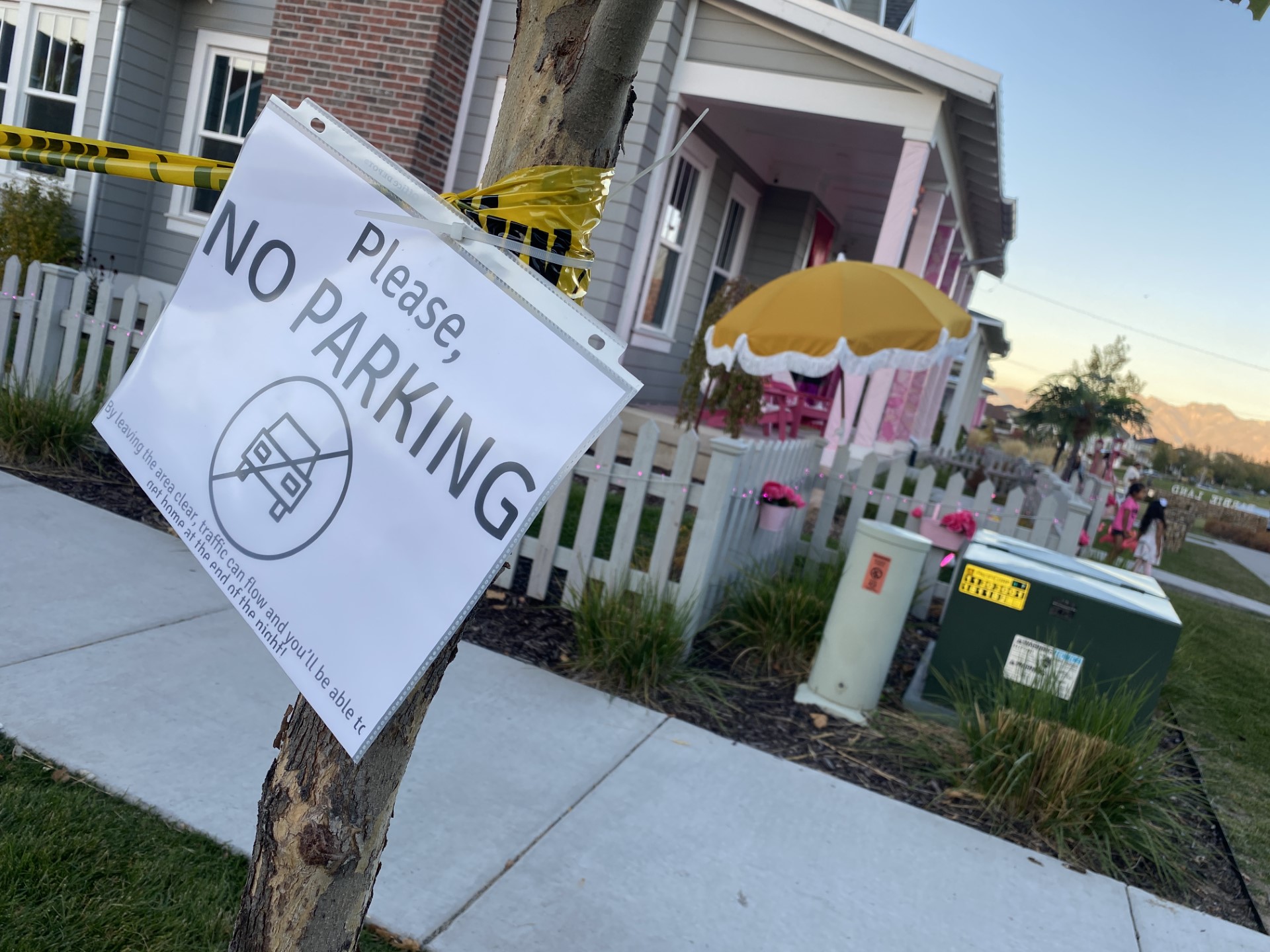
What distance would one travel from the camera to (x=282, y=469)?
1.40 meters

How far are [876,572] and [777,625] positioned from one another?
685 mm

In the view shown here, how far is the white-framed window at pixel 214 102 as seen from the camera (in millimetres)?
10961

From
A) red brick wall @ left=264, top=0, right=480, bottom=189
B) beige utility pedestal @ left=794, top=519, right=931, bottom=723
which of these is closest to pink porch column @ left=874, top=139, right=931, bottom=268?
red brick wall @ left=264, top=0, right=480, bottom=189

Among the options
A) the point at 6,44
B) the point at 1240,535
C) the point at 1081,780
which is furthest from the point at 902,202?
the point at 1240,535

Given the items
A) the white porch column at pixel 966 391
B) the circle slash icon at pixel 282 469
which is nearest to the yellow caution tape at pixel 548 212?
the circle slash icon at pixel 282 469

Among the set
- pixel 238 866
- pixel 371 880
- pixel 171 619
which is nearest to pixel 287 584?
pixel 371 880

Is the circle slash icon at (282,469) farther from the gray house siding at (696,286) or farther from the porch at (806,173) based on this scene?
the gray house siding at (696,286)

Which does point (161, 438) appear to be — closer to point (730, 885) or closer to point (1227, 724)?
point (730, 885)

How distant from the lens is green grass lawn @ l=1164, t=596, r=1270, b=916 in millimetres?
4051

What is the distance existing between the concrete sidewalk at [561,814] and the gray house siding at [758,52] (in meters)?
6.82

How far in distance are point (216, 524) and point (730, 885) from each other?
2.10 metres

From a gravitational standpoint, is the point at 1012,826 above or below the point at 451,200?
below

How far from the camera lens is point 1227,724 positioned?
5.72m

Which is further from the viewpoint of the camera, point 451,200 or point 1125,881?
point 1125,881
